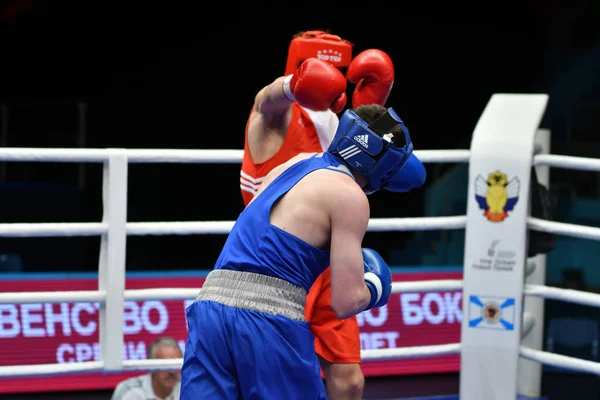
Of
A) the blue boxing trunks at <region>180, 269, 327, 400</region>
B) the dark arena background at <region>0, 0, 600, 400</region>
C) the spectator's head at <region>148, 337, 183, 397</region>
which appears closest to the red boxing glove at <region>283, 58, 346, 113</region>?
the blue boxing trunks at <region>180, 269, 327, 400</region>

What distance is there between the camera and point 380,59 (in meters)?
2.83

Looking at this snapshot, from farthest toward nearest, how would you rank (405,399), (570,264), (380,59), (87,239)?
(87,239), (570,264), (405,399), (380,59)

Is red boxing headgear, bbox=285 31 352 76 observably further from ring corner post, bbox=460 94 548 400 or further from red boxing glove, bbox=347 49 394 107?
ring corner post, bbox=460 94 548 400

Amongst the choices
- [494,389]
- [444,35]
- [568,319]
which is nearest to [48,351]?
[494,389]

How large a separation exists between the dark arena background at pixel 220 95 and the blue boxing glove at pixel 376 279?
8.73 feet

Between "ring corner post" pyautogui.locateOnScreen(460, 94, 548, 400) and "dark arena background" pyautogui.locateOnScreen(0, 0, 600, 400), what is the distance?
5.33 feet

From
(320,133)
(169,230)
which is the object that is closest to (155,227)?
(169,230)

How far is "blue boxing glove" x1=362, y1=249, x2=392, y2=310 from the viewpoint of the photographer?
2221 mm

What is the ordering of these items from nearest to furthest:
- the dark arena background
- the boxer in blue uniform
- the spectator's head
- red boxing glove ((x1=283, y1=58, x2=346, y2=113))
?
the boxer in blue uniform → red boxing glove ((x1=283, y1=58, x2=346, y2=113)) → the spectator's head → the dark arena background

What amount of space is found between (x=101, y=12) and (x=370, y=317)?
147 inches

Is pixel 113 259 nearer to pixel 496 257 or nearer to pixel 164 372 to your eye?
pixel 164 372

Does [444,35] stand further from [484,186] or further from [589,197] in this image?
[484,186]

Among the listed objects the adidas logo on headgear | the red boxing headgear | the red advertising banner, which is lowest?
the red advertising banner

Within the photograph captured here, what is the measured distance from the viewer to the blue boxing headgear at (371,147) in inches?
87.5
